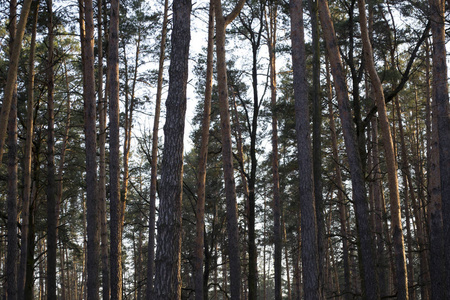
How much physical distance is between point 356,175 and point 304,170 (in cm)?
183

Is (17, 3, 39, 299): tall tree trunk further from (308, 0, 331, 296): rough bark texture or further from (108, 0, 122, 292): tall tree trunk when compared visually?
(308, 0, 331, 296): rough bark texture

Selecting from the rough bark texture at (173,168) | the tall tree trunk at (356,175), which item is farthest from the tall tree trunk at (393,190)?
the rough bark texture at (173,168)

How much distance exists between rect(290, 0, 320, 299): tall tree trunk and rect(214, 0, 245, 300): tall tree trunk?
7.34 feet

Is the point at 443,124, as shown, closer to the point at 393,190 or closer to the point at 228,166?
the point at 393,190

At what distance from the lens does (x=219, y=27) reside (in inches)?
418

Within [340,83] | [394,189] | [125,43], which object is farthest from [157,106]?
[394,189]

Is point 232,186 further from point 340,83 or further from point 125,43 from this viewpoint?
point 125,43

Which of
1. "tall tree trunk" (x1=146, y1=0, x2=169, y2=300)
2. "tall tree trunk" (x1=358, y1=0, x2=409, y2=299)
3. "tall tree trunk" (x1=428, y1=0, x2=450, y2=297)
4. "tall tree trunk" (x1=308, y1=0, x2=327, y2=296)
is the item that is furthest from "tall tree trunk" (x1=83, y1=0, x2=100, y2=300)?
"tall tree trunk" (x1=428, y1=0, x2=450, y2=297)

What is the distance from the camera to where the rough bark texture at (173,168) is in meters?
5.39

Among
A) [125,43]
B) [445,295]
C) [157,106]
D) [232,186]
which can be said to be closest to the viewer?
[445,295]

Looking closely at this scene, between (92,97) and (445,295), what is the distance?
956cm

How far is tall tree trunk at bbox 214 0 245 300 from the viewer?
10.3 meters

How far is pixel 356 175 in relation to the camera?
30.6 ft

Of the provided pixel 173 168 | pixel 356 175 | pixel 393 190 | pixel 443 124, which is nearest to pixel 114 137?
pixel 173 168
